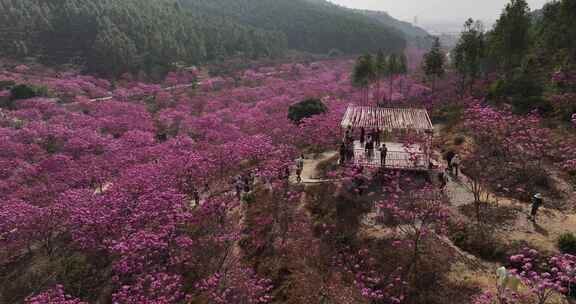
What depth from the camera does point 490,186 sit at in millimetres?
20969

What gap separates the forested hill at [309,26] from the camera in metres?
133

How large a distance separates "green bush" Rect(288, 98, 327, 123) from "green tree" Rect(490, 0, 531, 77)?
24097 mm

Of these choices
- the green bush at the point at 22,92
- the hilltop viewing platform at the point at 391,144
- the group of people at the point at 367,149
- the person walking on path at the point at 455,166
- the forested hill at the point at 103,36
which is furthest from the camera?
the forested hill at the point at 103,36

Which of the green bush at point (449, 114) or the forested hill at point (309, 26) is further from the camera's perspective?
the forested hill at point (309, 26)

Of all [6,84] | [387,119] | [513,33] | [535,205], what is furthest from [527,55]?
[6,84]

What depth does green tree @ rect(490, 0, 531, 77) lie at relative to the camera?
39625mm

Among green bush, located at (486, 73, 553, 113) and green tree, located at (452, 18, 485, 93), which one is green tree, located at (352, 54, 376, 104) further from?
green bush, located at (486, 73, 553, 113)

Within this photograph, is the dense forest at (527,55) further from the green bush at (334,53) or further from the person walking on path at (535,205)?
the green bush at (334,53)

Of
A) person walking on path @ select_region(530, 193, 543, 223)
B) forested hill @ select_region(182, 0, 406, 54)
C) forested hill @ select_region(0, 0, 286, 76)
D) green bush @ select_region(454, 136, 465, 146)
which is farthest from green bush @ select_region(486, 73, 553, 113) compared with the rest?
forested hill @ select_region(182, 0, 406, 54)

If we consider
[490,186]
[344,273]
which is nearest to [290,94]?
[490,186]

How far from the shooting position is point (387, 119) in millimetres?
24141

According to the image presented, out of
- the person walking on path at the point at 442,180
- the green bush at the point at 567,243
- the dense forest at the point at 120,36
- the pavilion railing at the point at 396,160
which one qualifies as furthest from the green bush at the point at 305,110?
the dense forest at the point at 120,36

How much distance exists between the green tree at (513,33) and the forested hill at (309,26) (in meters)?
91.4

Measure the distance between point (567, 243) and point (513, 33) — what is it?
34838mm
